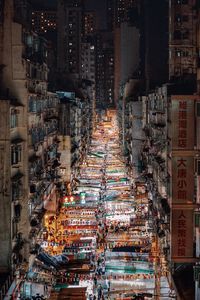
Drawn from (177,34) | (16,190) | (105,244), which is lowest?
(105,244)

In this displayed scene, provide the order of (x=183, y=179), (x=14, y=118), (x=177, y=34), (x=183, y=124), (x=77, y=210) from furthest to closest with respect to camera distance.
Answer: (x=177, y=34)
(x=77, y=210)
(x=14, y=118)
(x=183, y=179)
(x=183, y=124)

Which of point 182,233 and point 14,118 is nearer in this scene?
point 182,233

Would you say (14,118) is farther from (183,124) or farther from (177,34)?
(177,34)

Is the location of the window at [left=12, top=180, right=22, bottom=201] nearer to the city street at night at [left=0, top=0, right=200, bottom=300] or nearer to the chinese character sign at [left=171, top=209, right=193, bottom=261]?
the city street at night at [left=0, top=0, right=200, bottom=300]

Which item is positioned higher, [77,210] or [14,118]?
[14,118]

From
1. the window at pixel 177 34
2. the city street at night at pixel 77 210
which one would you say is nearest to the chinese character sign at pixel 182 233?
the city street at night at pixel 77 210

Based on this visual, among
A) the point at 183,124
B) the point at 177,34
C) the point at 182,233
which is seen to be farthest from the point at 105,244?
the point at 177,34

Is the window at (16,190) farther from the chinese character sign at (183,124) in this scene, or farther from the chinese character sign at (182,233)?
the chinese character sign at (183,124)

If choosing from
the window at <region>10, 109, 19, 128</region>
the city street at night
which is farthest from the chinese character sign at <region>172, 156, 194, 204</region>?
the window at <region>10, 109, 19, 128</region>
